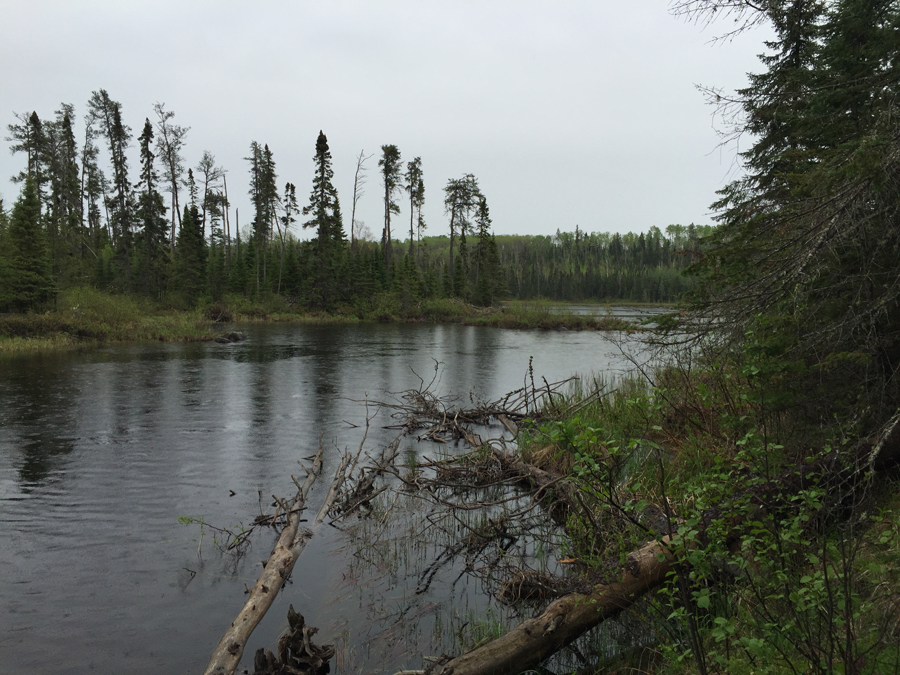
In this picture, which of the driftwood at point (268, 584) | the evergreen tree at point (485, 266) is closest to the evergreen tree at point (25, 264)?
the driftwood at point (268, 584)

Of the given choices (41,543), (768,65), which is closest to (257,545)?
(41,543)

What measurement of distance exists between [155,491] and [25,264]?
2538 centimetres

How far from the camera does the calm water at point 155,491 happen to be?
198 inches

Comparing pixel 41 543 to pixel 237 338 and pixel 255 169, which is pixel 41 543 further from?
pixel 255 169

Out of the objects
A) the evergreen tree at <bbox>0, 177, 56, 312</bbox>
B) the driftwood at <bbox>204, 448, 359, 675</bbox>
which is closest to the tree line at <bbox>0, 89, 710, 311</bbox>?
the evergreen tree at <bbox>0, 177, 56, 312</bbox>

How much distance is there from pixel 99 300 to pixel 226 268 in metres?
23.5

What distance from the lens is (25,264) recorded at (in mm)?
27203

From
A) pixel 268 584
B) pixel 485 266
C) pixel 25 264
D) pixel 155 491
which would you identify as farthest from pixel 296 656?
pixel 485 266

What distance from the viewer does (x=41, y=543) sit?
6.73 m

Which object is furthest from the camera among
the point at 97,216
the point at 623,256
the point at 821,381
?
the point at 623,256

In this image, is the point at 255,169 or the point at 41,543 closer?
the point at 41,543

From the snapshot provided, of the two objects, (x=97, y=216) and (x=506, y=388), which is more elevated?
(x=97, y=216)

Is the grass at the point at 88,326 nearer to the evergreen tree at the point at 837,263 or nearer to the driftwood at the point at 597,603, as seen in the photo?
the driftwood at the point at 597,603

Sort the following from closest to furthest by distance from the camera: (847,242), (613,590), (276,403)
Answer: (613,590)
(847,242)
(276,403)
